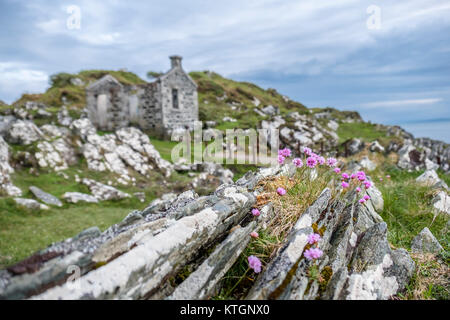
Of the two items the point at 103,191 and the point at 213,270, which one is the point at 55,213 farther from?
the point at 213,270

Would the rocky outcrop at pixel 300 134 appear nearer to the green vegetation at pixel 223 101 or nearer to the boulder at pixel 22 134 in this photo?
the green vegetation at pixel 223 101

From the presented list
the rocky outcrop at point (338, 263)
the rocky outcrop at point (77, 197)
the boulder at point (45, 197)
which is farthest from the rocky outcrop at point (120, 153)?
the rocky outcrop at point (338, 263)

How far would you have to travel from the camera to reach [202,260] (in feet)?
11.0

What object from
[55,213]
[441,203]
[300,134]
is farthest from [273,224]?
[300,134]

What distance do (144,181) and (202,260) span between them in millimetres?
15315

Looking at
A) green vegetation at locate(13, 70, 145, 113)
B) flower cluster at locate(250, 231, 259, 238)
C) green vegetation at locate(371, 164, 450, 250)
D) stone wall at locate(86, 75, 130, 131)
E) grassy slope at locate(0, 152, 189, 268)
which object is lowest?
grassy slope at locate(0, 152, 189, 268)

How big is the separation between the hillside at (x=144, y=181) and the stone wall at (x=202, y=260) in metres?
0.24

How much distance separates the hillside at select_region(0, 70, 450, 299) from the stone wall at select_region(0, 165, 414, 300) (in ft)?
0.79

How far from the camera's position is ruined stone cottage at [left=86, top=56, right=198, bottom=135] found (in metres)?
28.3

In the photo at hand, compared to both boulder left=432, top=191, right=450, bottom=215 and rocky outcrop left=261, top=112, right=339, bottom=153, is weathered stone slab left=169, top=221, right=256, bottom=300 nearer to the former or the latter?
boulder left=432, top=191, right=450, bottom=215

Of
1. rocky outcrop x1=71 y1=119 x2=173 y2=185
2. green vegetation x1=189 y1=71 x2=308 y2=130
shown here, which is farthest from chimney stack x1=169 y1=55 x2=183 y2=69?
rocky outcrop x1=71 y1=119 x2=173 y2=185

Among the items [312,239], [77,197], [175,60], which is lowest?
[77,197]
